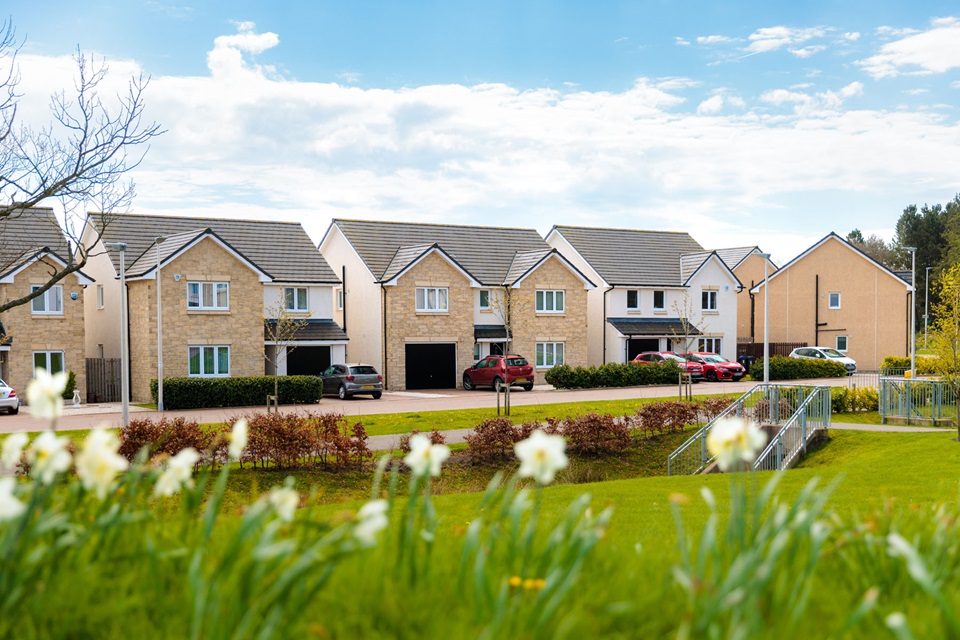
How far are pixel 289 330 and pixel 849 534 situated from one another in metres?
41.0

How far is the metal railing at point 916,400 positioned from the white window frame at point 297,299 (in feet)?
92.1

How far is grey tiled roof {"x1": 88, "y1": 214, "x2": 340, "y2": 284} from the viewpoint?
45094mm

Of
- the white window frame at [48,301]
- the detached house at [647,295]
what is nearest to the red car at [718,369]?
the detached house at [647,295]

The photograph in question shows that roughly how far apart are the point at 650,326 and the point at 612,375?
962cm

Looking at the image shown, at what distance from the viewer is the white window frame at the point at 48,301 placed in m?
39.2

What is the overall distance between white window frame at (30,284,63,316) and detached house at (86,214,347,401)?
9.45 feet

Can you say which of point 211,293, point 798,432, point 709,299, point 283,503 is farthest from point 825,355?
point 283,503

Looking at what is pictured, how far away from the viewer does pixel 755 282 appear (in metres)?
69.4


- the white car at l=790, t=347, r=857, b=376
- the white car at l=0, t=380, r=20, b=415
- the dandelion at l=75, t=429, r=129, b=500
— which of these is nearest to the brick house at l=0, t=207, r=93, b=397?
the white car at l=0, t=380, r=20, b=415

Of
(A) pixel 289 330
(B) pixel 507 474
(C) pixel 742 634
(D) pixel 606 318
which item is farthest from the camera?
(D) pixel 606 318

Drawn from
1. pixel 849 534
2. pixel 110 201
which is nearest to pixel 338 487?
pixel 110 201

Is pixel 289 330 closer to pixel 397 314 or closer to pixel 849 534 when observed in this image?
pixel 397 314

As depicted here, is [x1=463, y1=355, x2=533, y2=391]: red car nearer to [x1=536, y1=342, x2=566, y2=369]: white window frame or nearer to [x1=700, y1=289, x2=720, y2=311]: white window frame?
[x1=536, y1=342, x2=566, y2=369]: white window frame

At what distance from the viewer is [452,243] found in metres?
55.0
